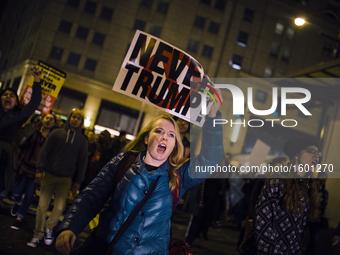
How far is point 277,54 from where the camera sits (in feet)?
112

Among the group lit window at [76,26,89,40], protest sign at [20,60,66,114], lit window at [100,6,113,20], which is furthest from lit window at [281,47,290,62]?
protest sign at [20,60,66,114]

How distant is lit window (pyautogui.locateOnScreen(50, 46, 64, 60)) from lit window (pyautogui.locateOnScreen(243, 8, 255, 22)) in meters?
18.8

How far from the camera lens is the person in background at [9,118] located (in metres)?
4.68

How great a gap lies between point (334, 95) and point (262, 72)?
2459 centimetres

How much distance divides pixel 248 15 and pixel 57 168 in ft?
106

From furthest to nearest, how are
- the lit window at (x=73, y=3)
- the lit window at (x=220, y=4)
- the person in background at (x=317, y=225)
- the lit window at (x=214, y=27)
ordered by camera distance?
the lit window at (x=220, y=4), the lit window at (x=214, y=27), the lit window at (x=73, y=3), the person in background at (x=317, y=225)

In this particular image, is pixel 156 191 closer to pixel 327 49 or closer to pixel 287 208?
pixel 287 208

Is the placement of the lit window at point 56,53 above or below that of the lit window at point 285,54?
below

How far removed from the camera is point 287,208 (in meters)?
2.88

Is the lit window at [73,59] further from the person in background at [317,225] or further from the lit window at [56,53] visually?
the person in background at [317,225]

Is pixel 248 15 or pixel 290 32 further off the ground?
pixel 290 32

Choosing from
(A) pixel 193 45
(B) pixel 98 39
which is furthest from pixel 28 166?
(A) pixel 193 45

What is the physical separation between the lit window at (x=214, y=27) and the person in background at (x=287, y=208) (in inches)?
1209

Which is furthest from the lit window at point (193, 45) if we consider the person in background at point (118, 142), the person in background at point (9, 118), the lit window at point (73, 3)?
the person in background at point (9, 118)
